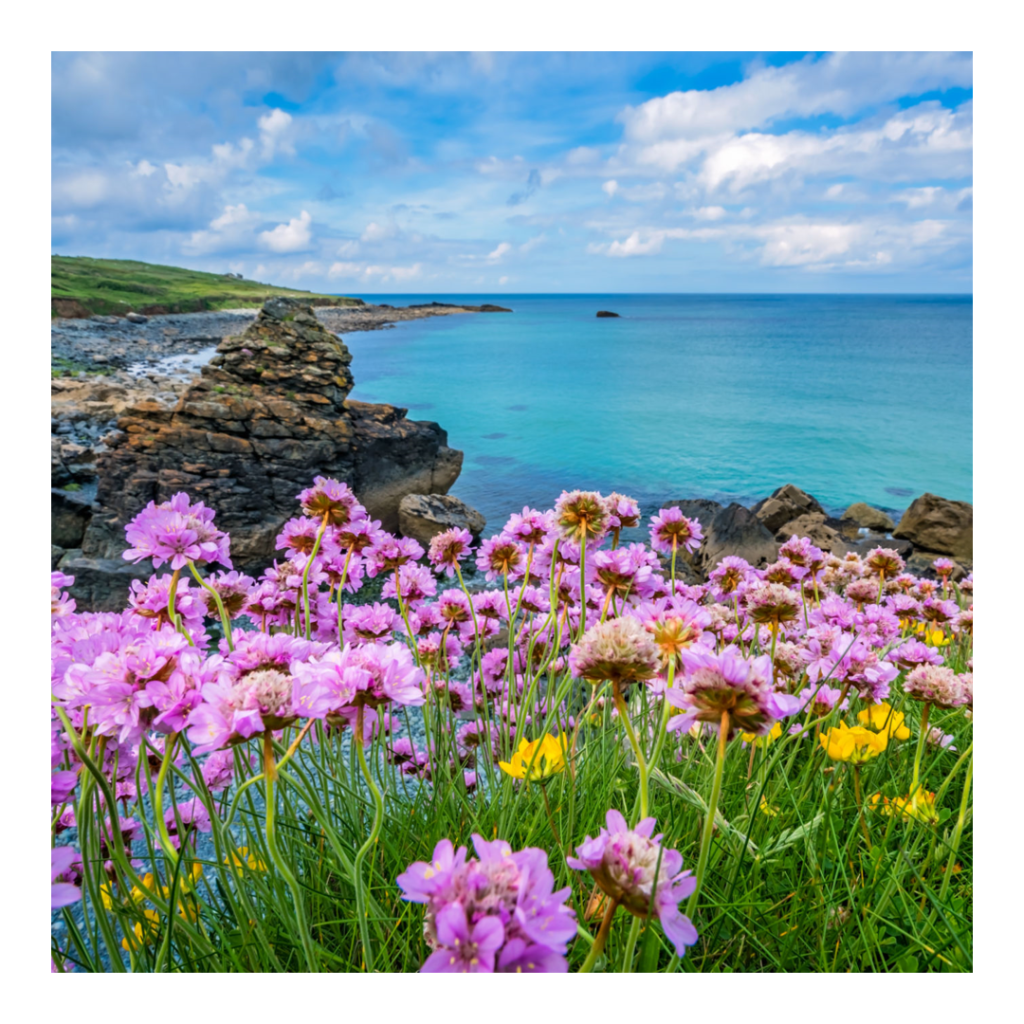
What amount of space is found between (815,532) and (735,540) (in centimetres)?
140

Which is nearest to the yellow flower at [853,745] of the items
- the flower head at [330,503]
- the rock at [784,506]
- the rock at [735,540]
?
the flower head at [330,503]

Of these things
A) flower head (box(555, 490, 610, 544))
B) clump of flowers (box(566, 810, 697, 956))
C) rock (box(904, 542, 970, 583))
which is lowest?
rock (box(904, 542, 970, 583))

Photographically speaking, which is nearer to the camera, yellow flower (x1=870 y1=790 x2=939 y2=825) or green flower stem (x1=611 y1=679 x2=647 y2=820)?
green flower stem (x1=611 y1=679 x2=647 y2=820)

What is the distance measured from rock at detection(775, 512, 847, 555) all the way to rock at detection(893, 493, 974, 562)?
2.39ft

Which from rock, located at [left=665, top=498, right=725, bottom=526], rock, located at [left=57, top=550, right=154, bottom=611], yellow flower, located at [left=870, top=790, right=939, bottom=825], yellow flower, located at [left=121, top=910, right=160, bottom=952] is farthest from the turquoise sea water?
yellow flower, located at [left=121, top=910, right=160, bottom=952]

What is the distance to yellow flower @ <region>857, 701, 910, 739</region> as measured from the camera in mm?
1343

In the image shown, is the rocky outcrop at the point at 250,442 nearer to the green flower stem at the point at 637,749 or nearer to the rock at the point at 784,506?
the rock at the point at 784,506

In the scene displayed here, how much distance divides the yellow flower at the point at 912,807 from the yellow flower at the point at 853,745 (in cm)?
12

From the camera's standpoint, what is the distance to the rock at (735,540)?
15.6 feet

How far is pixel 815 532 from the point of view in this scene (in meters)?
5.74

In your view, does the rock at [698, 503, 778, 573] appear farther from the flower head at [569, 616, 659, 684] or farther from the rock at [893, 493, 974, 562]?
the flower head at [569, 616, 659, 684]

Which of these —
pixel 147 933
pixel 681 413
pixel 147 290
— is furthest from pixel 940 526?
pixel 147 290
